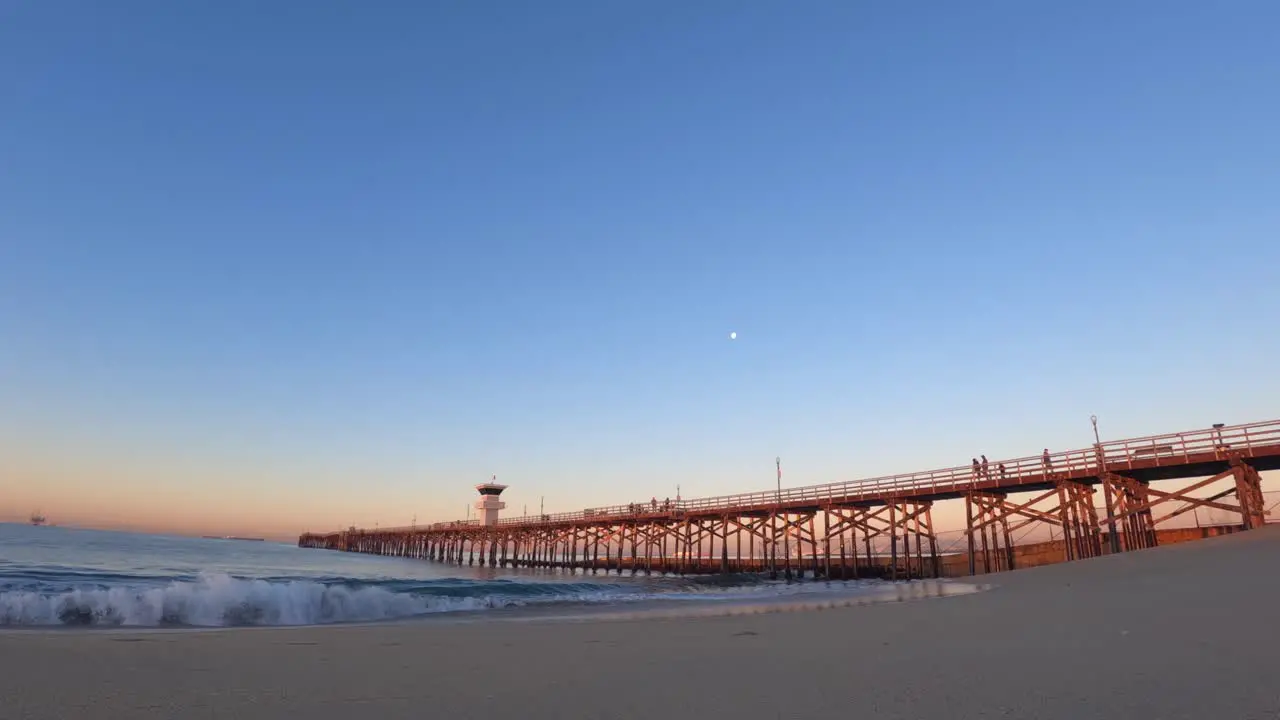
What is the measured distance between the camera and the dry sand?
408 cm

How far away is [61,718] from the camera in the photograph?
3859 mm

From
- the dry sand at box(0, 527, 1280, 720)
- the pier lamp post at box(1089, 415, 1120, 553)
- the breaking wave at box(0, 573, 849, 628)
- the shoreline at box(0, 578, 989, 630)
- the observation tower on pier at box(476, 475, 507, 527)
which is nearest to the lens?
the dry sand at box(0, 527, 1280, 720)

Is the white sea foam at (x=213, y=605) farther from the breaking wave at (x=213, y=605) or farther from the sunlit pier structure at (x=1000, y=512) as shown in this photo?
the sunlit pier structure at (x=1000, y=512)

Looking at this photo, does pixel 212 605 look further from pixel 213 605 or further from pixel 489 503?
pixel 489 503

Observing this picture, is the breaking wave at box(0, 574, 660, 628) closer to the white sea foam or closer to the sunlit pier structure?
the white sea foam

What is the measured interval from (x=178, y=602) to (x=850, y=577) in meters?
33.7

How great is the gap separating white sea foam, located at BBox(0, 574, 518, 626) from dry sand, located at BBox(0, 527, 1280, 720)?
7.52 m

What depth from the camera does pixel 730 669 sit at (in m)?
5.64

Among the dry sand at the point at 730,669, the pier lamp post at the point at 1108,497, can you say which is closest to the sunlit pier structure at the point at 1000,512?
the pier lamp post at the point at 1108,497

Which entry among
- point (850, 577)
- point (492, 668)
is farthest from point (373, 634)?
point (850, 577)

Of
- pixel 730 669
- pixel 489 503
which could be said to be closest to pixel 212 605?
pixel 730 669

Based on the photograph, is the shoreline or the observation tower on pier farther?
the observation tower on pier

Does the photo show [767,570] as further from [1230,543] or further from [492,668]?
[492,668]

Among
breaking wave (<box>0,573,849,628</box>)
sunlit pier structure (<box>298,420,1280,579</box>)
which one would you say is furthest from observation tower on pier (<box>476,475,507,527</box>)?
breaking wave (<box>0,573,849,628</box>)
